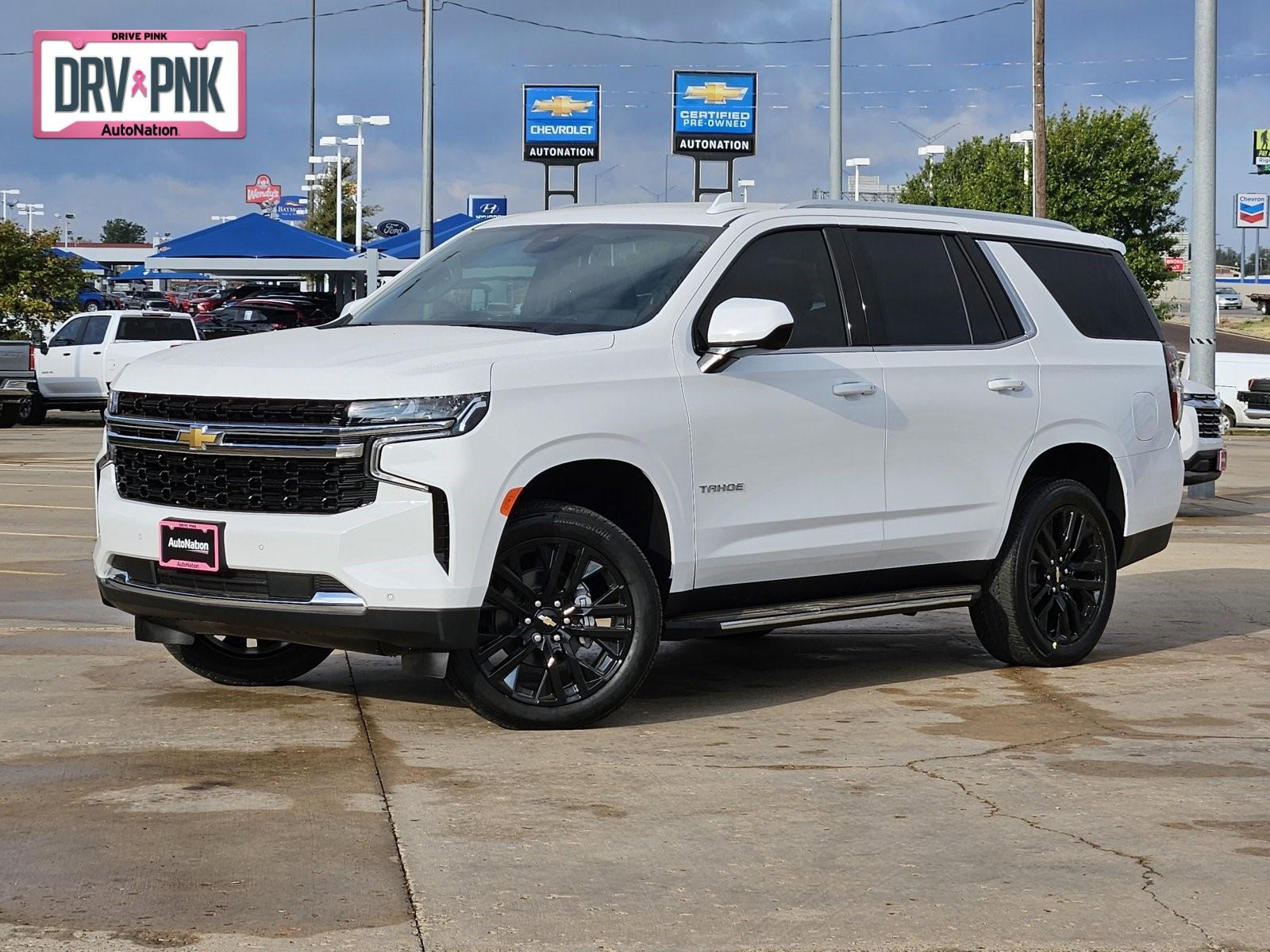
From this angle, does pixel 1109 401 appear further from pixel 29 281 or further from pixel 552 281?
pixel 29 281

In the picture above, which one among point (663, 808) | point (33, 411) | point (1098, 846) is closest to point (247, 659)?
point (663, 808)

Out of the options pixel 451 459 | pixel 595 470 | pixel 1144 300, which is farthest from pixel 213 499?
pixel 1144 300

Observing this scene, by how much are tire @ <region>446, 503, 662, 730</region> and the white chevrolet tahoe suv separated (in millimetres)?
12

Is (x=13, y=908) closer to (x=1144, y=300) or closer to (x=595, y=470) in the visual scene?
(x=595, y=470)

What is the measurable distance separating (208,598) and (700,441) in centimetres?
191

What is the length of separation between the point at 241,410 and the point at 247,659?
1.65 meters

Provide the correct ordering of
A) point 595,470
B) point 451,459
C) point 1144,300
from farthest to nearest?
point 1144,300
point 595,470
point 451,459

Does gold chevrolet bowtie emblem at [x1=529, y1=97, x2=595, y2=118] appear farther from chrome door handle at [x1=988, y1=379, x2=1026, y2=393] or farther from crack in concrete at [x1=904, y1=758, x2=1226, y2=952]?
crack in concrete at [x1=904, y1=758, x2=1226, y2=952]

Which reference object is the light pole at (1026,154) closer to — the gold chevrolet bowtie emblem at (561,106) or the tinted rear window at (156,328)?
the gold chevrolet bowtie emblem at (561,106)

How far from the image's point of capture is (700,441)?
7.23 meters

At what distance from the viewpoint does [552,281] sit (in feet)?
25.1

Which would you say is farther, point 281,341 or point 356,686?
point 356,686

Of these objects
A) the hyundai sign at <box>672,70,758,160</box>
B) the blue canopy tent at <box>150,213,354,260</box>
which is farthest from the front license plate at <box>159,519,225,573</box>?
the hyundai sign at <box>672,70,758,160</box>

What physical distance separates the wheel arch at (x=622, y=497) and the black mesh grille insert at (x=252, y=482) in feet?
2.31
